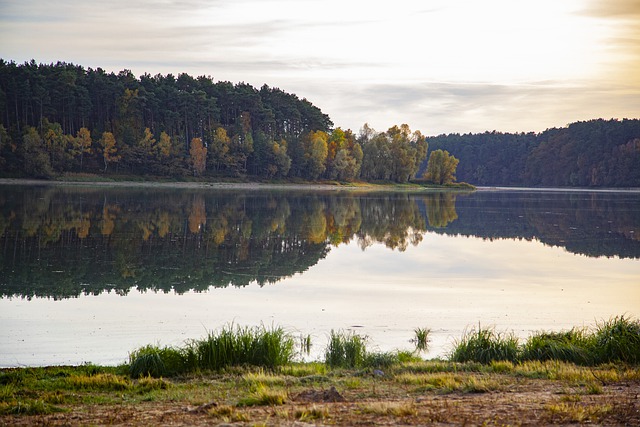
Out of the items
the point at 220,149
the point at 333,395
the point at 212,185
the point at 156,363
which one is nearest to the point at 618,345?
the point at 333,395

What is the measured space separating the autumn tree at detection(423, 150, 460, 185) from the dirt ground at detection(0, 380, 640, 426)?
464 feet

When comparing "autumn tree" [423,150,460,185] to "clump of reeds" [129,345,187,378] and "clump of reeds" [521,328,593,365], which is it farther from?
"clump of reeds" [129,345,187,378]

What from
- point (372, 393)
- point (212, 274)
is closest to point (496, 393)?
point (372, 393)

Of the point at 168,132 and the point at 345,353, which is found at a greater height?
the point at 168,132

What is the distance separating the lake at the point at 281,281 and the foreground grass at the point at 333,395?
1967 millimetres

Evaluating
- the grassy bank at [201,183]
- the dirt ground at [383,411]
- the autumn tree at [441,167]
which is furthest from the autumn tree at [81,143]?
the dirt ground at [383,411]

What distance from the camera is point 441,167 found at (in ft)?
493

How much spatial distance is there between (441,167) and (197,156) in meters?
59.5

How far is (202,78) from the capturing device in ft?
439

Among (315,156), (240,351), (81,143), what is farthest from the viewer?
(315,156)

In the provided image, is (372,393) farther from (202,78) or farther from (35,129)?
(202,78)

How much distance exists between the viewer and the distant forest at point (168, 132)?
101688mm

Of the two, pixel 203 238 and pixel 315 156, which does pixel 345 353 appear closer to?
pixel 203 238

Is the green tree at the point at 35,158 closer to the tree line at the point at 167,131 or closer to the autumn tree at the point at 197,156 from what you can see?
the tree line at the point at 167,131
